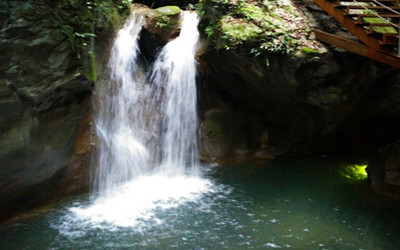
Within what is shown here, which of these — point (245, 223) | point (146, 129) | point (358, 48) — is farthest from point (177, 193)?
point (358, 48)

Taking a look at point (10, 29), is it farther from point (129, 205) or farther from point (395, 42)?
point (395, 42)

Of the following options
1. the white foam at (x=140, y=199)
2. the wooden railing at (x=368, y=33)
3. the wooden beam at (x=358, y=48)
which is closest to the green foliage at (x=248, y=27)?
the wooden beam at (x=358, y=48)

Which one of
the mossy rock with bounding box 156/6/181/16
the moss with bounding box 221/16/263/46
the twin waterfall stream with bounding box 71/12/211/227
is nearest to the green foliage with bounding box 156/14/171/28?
the mossy rock with bounding box 156/6/181/16

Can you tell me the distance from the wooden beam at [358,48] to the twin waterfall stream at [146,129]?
3813mm

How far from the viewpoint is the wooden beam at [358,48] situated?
19.9 ft

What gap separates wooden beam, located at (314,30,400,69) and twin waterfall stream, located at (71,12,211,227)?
150 inches

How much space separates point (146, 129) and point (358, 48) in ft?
18.3

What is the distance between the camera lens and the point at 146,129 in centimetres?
895

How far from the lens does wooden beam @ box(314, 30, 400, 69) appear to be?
6.05 metres

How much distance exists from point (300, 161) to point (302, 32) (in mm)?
3743

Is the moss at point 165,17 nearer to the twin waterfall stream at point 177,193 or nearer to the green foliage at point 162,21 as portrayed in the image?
the green foliage at point 162,21

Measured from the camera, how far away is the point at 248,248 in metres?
4.96

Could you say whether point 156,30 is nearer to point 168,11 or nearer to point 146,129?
point 168,11

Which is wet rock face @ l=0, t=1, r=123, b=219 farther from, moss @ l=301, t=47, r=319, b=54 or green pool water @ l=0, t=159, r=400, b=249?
moss @ l=301, t=47, r=319, b=54
